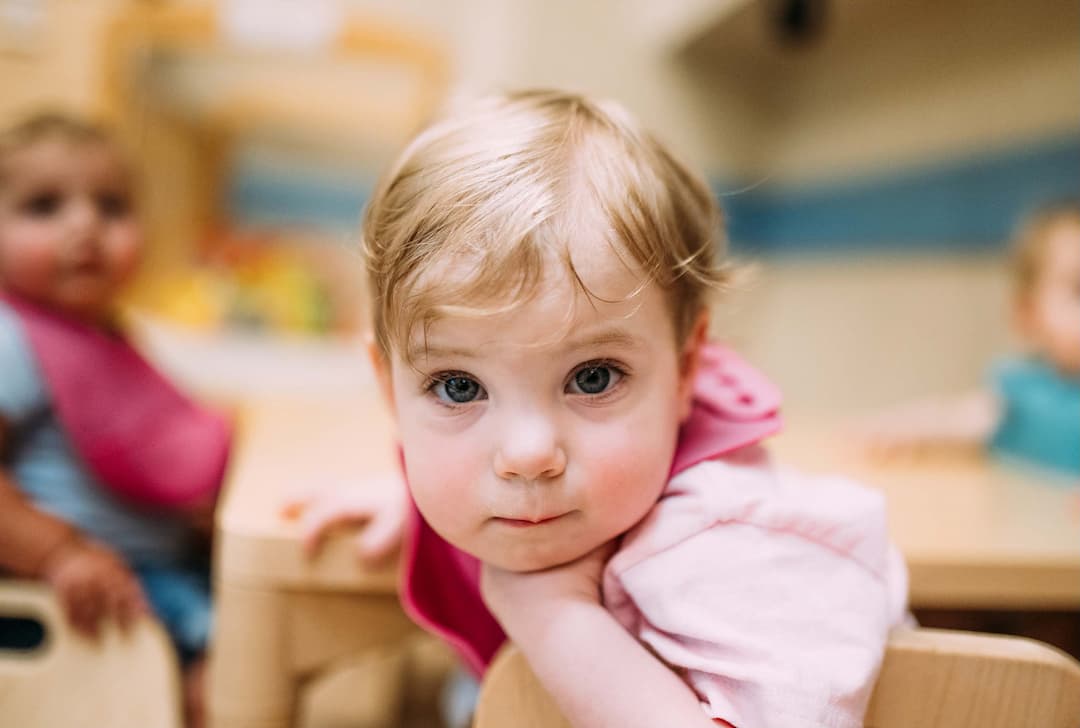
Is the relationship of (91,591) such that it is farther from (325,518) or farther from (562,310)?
(562,310)

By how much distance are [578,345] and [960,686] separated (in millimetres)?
256

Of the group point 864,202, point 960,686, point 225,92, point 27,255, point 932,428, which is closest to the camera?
point 960,686

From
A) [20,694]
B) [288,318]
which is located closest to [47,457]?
[20,694]

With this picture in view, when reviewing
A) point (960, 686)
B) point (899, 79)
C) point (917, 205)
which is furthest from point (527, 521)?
point (899, 79)

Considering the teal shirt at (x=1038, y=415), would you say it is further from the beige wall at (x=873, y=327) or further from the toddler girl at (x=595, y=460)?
the toddler girl at (x=595, y=460)

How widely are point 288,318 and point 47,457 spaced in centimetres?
82

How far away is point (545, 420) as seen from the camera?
44 cm

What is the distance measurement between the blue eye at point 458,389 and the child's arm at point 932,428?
1.84ft

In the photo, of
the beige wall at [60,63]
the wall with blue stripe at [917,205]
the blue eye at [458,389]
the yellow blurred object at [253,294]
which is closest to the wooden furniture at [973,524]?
the blue eye at [458,389]

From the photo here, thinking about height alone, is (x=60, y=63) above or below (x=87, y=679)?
above

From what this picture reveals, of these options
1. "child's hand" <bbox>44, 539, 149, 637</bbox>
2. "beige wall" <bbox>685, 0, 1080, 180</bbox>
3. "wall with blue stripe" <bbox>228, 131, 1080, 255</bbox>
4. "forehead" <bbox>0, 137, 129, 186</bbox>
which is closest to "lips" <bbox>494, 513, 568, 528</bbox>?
"wall with blue stripe" <bbox>228, 131, 1080, 255</bbox>

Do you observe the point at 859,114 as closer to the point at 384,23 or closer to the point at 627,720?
the point at 384,23

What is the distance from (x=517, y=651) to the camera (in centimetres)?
45

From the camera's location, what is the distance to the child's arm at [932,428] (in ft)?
2.85
